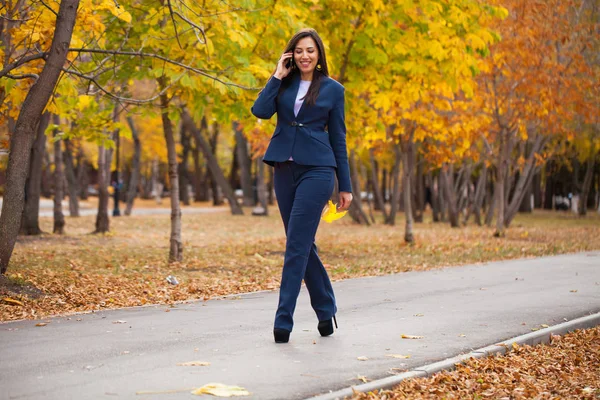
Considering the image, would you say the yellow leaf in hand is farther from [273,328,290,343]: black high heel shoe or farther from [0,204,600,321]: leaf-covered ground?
[0,204,600,321]: leaf-covered ground

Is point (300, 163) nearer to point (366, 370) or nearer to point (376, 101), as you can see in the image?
point (366, 370)

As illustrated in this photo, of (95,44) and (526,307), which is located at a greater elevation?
(95,44)

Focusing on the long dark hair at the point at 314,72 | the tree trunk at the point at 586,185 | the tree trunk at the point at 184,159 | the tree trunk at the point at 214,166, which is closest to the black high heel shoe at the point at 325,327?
the long dark hair at the point at 314,72

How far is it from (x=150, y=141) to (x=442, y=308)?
1539 inches

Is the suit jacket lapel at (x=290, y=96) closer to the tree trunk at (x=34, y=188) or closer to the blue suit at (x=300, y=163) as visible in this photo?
the blue suit at (x=300, y=163)

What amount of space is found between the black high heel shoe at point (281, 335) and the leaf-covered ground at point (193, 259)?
273 centimetres

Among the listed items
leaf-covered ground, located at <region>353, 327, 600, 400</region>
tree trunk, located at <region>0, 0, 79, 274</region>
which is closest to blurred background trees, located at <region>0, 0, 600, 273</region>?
tree trunk, located at <region>0, 0, 79, 274</region>

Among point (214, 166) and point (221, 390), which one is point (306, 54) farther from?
point (214, 166)

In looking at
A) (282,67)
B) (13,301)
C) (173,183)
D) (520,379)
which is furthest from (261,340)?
(173,183)

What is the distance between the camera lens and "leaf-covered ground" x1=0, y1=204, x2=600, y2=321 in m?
10.0

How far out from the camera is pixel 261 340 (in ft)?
23.5

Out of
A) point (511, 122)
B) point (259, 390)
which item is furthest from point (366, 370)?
point (511, 122)

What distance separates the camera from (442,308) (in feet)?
31.0

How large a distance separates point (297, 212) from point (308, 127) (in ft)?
2.14
